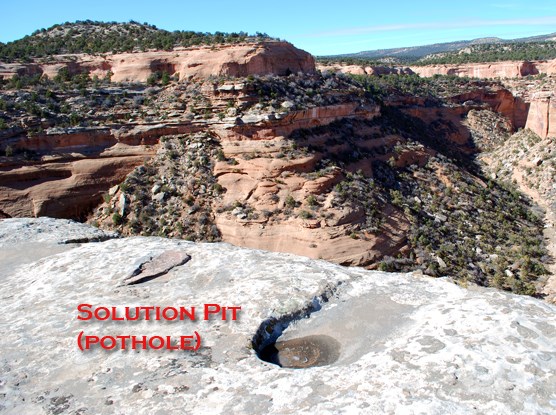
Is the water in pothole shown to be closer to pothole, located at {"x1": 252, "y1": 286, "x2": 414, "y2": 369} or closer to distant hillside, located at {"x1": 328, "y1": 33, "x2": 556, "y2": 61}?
pothole, located at {"x1": 252, "y1": 286, "x2": 414, "y2": 369}

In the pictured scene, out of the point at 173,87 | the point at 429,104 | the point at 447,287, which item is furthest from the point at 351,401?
the point at 429,104

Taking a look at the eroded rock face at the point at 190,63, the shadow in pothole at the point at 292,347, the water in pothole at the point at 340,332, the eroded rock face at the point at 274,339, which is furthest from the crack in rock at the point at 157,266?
the eroded rock face at the point at 190,63

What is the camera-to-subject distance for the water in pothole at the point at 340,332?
6.99 m

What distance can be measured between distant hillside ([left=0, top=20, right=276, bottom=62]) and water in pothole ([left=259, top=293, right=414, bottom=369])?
91.0ft

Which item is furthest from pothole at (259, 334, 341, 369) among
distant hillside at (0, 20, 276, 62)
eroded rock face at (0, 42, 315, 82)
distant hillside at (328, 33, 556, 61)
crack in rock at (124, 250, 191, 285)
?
distant hillside at (328, 33, 556, 61)

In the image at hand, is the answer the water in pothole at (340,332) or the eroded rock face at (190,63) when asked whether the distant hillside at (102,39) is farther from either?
the water in pothole at (340,332)

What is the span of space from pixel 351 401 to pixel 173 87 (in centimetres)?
2678

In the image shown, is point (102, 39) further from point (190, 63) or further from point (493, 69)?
point (493, 69)

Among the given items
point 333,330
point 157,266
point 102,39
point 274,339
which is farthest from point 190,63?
point 333,330

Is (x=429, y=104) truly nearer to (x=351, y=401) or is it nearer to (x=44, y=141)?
(x=44, y=141)

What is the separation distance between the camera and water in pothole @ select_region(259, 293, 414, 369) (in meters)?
6.99

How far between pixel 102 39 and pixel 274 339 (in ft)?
120

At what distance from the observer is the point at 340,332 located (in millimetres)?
7500

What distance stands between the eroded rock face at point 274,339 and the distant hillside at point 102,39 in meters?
26.6
